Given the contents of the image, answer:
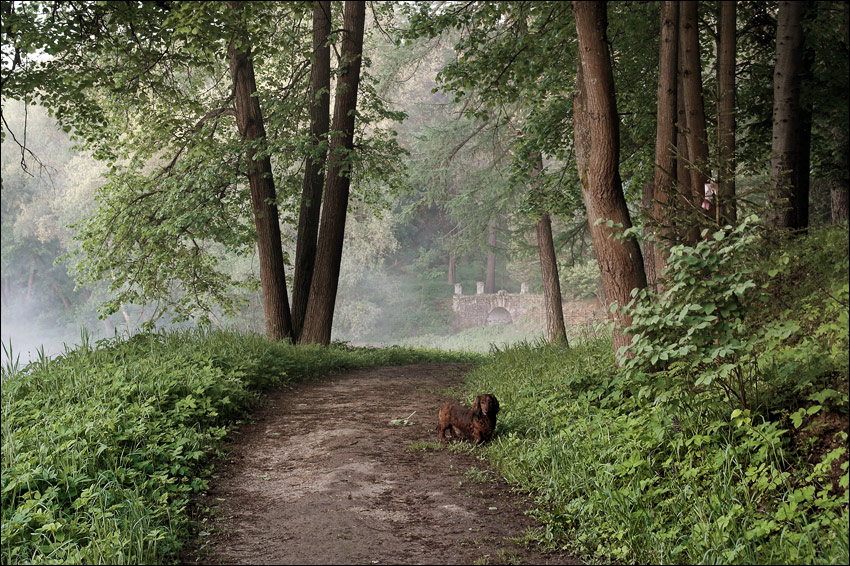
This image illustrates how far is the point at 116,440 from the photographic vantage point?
483 centimetres

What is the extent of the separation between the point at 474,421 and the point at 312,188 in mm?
7720

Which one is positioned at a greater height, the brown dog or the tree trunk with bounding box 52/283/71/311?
the tree trunk with bounding box 52/283/71/311

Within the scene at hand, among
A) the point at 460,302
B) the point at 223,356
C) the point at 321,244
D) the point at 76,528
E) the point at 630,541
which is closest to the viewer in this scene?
the point at 630,541

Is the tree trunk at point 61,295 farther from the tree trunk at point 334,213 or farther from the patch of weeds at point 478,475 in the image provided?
the patch of weeds at point 478,475

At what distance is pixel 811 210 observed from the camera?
12297 mm

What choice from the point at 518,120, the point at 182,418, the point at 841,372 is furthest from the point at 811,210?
the point at 182,418

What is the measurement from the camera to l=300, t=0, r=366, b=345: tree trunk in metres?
11.7

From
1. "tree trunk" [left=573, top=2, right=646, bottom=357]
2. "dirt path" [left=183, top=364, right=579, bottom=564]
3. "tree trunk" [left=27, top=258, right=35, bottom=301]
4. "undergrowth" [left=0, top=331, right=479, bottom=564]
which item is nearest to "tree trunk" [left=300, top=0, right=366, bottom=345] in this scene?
"undergrowth" [left=0, top=331, right=479, bottom=564]

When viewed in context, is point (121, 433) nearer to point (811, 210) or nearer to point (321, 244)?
point (321, 244)

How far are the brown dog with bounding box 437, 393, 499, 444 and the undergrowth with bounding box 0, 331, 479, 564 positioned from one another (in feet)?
6.40

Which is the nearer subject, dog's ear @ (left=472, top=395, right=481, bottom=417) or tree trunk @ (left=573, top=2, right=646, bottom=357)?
dog's ear @ (left=472, top=395, right=481, bottom=417)

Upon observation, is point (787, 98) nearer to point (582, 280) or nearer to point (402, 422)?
point (402, 422)

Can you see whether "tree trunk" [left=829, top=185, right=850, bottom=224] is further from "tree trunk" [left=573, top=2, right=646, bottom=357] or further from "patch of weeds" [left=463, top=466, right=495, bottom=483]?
"patch of weeds" [left=463, top=466, right=495, bottom=483]

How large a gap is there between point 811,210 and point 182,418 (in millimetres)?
11554
